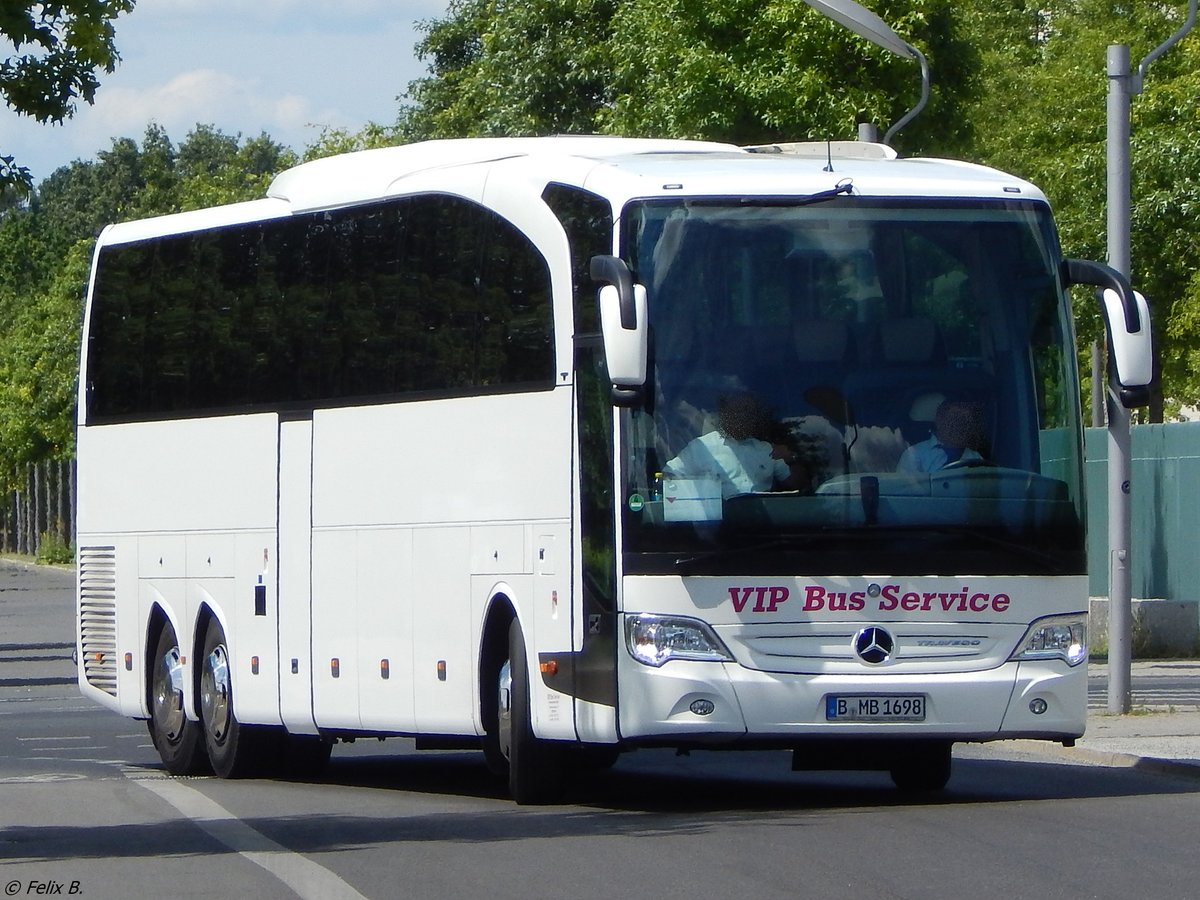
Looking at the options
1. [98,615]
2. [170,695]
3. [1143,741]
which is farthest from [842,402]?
[98,615]

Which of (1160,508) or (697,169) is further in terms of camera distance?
(1160,508)

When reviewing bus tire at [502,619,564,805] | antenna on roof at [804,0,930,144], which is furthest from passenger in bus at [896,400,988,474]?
antenna on roof at [804,0,930,144]

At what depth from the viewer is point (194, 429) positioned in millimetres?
17656

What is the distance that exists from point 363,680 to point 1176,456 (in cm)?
1496

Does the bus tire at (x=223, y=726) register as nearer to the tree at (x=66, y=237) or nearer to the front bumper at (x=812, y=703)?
the front bumper at (x=812, y=703)

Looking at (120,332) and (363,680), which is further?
(120,332)

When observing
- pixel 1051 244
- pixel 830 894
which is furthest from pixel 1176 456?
pixel 830 894

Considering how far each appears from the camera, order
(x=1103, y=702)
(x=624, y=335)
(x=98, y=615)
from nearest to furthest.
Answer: (x=624, y=335) < (x=98, y=615) < (x=1103, y=702)

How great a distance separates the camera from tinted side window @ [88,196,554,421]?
46.4ft

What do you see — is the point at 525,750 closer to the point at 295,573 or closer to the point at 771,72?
the point at 295,573

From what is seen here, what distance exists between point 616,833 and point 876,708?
1.49 meters

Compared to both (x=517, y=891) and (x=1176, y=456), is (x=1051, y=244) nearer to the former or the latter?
(x=517, y=891)

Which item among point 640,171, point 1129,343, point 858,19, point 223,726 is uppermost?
point 858,19

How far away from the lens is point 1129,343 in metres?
12.9
